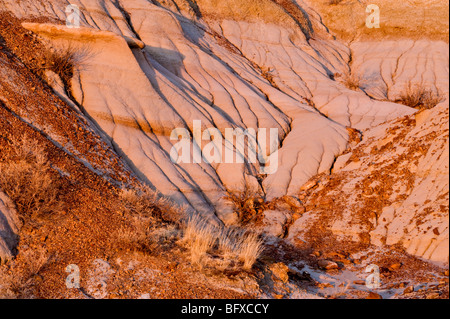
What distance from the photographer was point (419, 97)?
971 inches

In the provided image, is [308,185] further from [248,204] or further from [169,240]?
[169,240]

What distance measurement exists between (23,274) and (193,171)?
24.6 feet

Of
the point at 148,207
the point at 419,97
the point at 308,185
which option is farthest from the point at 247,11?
the point at 148,207

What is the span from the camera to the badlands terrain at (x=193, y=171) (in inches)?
283

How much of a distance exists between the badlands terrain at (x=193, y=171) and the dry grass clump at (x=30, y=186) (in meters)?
0.03

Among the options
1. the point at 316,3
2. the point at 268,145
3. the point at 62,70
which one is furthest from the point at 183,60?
the point at 316,3

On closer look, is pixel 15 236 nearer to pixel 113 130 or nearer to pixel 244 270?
pixel 244 270

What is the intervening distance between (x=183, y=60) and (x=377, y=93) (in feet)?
45.9

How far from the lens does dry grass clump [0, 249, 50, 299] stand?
20.5 feet

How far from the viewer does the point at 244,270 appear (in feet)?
24.0

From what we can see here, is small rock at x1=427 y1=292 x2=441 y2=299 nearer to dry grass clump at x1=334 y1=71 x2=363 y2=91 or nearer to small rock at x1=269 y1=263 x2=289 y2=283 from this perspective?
small rock at x1=269 y1=263 x2=289 y2=283

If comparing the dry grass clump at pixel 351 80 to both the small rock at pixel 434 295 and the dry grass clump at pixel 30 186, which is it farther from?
the dry grass clump at pixel 30 186

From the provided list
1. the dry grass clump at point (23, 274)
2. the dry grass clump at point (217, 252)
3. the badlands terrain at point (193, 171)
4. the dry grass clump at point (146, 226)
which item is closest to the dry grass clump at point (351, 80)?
the badlands terrain at point (193, 171)

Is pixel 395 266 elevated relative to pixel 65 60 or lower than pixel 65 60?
lower
